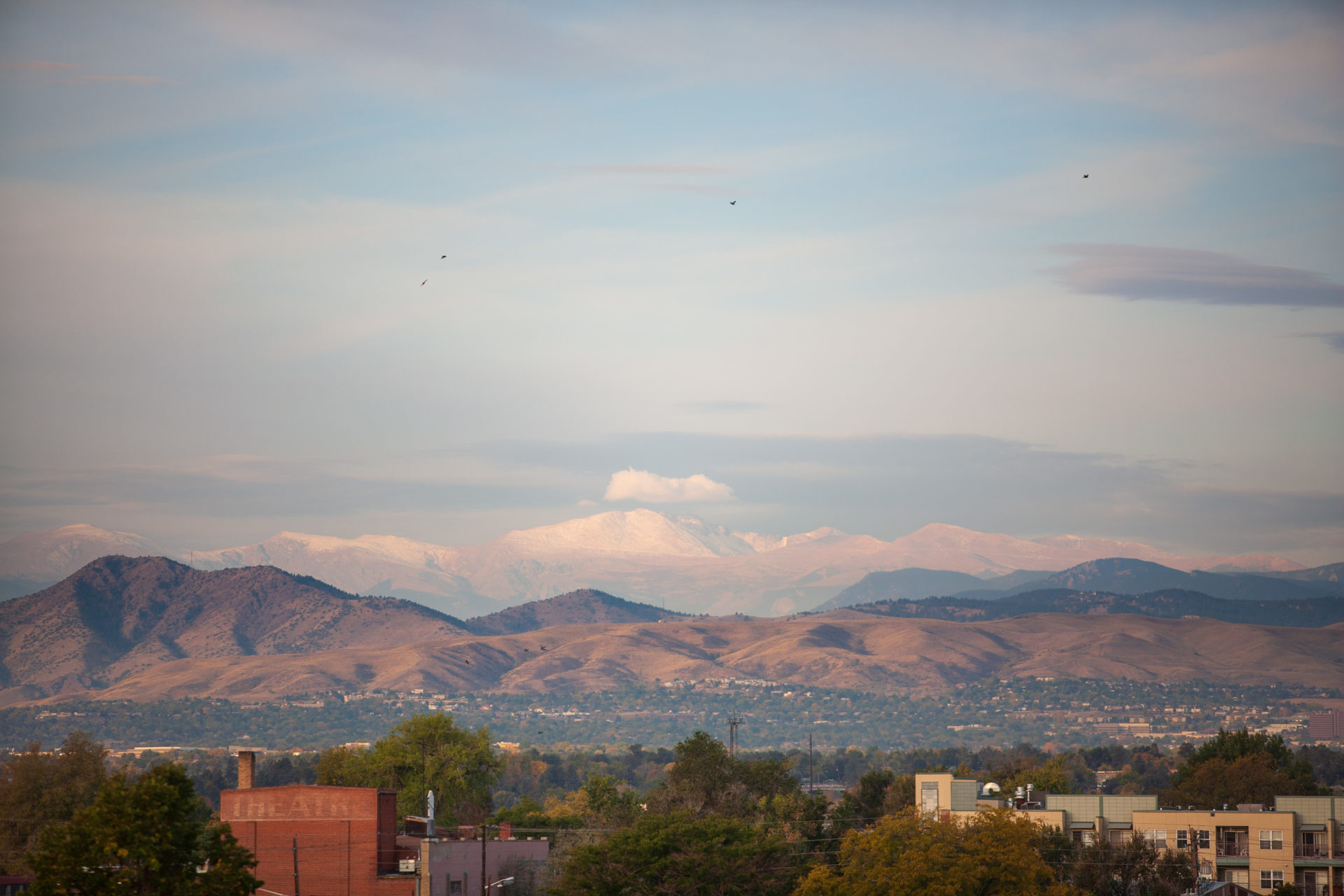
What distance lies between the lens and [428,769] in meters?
133

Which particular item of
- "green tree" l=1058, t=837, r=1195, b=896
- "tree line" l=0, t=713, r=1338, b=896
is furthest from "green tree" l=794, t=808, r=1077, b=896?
"green tree" l=1058, t=837, r=1195, b=896

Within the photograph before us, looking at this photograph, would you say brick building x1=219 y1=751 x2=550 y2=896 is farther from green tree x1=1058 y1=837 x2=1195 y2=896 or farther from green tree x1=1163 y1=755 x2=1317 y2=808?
green tree x1=1163 y1=755 x2=1317 y2=808

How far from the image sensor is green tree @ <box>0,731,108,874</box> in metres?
126

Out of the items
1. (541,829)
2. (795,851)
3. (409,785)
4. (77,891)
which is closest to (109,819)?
(77,891)

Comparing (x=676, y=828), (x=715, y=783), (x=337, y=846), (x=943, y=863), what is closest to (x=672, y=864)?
(x=676, y=828)

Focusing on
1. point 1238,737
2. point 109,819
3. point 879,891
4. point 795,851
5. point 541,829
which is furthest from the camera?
point 1238,737

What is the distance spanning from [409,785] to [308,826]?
49200mm

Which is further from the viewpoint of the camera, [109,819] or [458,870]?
[458,870]

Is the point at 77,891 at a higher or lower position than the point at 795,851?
higher

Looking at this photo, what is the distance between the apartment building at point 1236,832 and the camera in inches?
3976

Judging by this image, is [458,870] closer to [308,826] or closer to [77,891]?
[308,826]

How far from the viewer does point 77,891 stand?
53438 millimetres

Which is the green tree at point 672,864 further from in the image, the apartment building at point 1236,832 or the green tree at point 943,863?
the apartment building at point 1236,832

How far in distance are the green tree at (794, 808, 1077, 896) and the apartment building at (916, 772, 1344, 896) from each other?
40.5 ft
